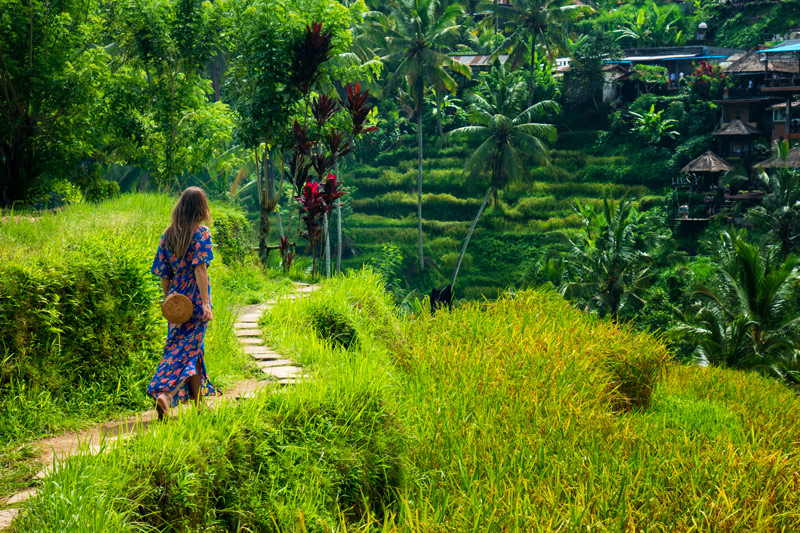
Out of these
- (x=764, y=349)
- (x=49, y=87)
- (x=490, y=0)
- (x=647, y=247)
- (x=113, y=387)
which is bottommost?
(x=764, y=349)

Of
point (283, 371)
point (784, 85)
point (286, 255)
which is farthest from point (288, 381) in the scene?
point (784, 85)

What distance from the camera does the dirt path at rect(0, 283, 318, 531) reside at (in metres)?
3.21

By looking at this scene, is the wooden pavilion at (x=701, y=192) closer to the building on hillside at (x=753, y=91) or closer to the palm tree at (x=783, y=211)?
the building on hillside at (x=753, y=91)

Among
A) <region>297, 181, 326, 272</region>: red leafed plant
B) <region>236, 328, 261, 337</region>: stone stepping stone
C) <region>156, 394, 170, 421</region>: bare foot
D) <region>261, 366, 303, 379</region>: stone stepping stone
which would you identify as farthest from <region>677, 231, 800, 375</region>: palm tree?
<region>156, 394, 170, 421</region>: bare foot

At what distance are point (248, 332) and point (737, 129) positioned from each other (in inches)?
1137

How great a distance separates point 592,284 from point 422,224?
12.9m

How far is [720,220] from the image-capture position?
93.3 feet

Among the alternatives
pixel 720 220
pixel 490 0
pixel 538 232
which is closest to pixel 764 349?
pixel 720 220

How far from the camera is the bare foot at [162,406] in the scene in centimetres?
401

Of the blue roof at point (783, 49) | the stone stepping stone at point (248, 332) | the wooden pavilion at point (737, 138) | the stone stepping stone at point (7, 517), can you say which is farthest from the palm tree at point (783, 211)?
the stone stepping stone at point (7, 517)

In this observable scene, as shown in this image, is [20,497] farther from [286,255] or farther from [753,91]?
[753,91]

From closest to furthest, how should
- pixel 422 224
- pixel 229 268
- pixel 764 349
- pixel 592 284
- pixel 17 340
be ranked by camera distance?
pixel 17 340 < pixel 229 268 < pixel 764 349 < pixel 592 284 < pixel 422 224

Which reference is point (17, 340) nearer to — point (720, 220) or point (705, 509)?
point (705, 509)

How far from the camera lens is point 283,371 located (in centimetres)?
524
